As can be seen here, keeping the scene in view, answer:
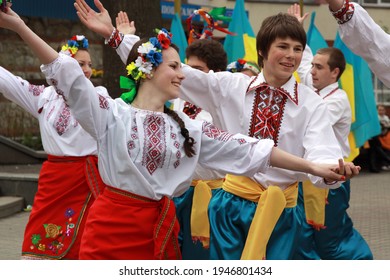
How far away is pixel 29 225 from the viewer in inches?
241

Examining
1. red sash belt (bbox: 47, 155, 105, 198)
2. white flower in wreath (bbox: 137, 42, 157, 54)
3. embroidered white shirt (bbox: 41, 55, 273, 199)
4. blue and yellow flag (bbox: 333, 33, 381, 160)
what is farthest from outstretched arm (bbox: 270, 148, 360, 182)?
blue and yellow flag (bbox: 333, 33, 381, 160)

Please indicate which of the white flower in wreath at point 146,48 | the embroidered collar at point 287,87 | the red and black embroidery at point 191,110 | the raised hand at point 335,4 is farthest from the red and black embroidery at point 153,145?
the red and black embroidery at point 191,110

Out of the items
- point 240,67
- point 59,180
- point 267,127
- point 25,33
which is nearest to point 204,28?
point 240,67

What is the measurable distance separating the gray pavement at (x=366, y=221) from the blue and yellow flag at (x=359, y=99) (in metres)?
0.86

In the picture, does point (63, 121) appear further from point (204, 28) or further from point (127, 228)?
point (204, 28)

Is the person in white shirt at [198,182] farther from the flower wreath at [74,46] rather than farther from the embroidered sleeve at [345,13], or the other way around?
the embroidered sleeve at [345,13]

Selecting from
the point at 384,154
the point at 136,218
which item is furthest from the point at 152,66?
the point at 384,154

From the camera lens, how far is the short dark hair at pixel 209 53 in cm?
640

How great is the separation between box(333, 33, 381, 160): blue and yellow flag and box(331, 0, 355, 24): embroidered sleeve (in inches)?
181

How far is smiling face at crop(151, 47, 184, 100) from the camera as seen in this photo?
436cm

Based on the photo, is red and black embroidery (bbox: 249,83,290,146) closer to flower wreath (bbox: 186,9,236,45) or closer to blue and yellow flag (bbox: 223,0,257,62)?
flower wreath (bbox: 186,9,236,45)

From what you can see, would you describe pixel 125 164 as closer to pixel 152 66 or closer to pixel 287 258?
pixel 152 66

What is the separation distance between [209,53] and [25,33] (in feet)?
8.76

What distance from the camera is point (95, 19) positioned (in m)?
5.05
